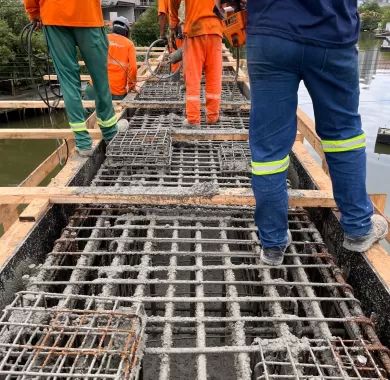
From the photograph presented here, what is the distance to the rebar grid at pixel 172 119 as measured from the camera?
4.48 m

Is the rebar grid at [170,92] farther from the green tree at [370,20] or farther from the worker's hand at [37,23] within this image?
the green tree at [370,20]

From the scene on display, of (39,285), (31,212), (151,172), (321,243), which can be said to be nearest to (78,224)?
(31,212)

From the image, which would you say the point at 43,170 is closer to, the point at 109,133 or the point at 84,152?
the point at 109,133

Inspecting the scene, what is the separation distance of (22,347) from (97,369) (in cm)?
32

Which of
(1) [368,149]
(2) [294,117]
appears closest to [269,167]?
(2) [294,117]

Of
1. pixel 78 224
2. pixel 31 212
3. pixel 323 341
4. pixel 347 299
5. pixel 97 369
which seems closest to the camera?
pixel 97 369

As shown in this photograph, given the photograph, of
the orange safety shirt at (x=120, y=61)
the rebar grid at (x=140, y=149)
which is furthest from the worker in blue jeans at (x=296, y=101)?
the orange safety shirt at (x=120, y=61)

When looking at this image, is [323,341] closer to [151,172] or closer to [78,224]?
[78,224]

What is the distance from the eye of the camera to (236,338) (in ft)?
5.68

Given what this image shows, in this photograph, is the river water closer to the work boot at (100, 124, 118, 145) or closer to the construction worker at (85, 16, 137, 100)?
the construction worker at (85, 16, 137, 100)

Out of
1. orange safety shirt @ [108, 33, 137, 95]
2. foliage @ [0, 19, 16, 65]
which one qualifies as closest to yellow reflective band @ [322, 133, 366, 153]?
orange safety shirt @ [108, 33, 137, 95]

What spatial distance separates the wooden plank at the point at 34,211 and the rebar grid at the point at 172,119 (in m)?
1.99

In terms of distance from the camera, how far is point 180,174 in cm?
330

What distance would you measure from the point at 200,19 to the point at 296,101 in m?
2.42
